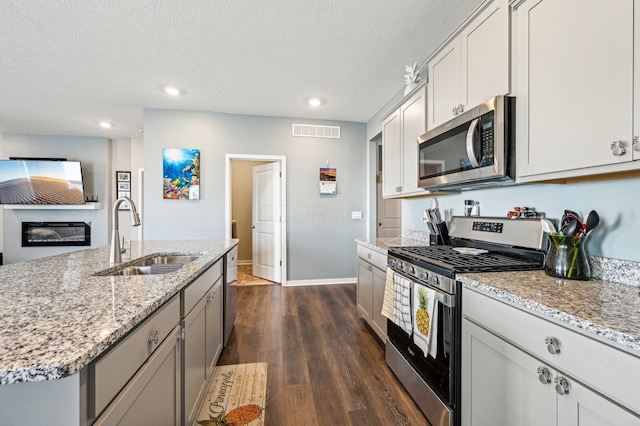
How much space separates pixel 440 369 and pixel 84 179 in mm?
6447

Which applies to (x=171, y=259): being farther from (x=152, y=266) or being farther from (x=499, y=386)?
(x=499, y=386)

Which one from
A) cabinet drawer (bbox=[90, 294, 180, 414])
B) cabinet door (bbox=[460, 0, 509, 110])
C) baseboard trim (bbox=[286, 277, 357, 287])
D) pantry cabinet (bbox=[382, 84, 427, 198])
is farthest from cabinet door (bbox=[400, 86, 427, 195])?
baseboard trim (bbox=[286, 277, 357, 287])

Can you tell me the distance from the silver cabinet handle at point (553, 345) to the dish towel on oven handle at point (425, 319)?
54 cm

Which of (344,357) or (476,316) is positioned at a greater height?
(476,316)

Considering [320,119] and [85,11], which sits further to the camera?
[320,119]

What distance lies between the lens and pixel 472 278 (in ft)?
4.02

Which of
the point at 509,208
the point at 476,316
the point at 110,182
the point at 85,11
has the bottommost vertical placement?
the point at 476,316

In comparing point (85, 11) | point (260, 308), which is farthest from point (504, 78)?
point (260, 308)

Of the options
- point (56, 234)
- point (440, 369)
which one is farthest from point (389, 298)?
point (56, 234)

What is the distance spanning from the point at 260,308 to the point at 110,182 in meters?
4.27

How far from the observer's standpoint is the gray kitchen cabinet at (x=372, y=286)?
230cm

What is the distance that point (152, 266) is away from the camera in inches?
70.3

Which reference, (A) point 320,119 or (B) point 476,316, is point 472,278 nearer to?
(B) point 476,316

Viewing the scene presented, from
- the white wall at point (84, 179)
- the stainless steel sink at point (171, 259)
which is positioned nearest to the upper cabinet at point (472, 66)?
the stainless steel sink at point (171, 259)
